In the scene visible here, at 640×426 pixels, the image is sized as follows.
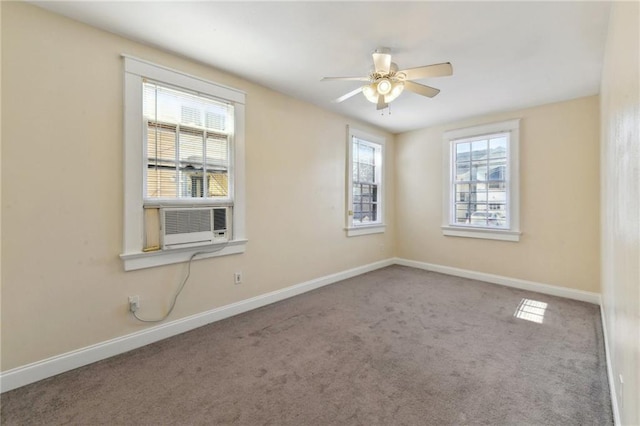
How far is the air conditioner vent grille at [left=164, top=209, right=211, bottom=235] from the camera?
8.30 ft

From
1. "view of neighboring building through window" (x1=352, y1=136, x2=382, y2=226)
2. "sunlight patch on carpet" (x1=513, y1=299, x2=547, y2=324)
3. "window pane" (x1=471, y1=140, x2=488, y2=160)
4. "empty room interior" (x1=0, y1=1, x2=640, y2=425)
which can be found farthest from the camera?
"view of neighboring building through window" (x1=352, y1=136, x2=382, y2=226)

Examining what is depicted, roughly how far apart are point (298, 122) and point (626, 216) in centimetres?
322

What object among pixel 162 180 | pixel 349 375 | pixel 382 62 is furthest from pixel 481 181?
pixel 162 180

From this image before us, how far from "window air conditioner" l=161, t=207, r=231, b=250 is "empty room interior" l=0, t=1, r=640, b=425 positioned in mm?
20

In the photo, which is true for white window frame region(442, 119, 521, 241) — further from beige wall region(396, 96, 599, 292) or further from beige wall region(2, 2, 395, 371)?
beige wall region(2, 2, 395, 371)

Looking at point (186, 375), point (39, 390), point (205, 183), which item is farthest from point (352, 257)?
point (39, 390)

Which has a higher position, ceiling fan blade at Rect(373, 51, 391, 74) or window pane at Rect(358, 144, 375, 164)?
ceiling fan blade at Rect(373, 51, 391, 74)

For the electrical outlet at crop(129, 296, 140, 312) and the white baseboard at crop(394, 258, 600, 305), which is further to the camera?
the white baseboard at crop(394, 258, 600, 305)

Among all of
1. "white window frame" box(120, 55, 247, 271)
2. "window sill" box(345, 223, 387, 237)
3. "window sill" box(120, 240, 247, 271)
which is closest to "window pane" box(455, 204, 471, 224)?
"window sill" box(345, 223, 387, 237)

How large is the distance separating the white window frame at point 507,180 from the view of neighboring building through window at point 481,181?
0.06 metres

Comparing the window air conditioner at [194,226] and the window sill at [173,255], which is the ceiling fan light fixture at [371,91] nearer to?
the window air conditioner at [194,226]

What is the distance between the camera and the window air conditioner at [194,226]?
2.52 m

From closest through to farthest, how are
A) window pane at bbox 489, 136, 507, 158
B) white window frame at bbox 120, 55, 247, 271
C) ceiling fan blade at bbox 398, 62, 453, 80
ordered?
ceiling fan blade at bbox 398, 62, 453, 80
white window frame at bbox 120, 55, 247, 271
window pane at bbox 489, 136, 507, 158

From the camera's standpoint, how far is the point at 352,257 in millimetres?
4602
